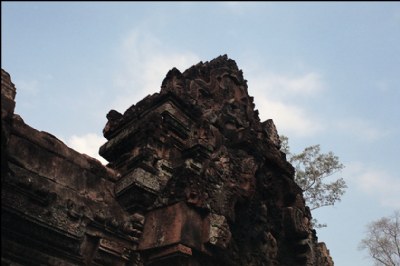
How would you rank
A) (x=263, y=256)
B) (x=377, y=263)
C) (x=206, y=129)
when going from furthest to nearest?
1. (x=377, y=263)
2. (x=206, y=129)
3. (x=263, y=256)

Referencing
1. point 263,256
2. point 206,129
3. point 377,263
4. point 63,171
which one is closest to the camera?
point 63,171

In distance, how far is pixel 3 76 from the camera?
3850 mm

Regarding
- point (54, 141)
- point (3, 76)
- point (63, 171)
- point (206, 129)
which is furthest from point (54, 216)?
point (206, 129)

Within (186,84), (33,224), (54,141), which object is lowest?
(33,224)

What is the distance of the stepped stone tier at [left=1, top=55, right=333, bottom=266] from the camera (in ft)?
13.1

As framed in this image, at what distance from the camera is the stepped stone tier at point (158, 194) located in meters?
3.98

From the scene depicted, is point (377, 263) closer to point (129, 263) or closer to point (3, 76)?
point (129, 263)

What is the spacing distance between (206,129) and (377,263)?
15195 millimetres

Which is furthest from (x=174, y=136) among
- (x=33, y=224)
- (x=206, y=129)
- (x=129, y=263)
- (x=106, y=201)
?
(x=33, y=224)

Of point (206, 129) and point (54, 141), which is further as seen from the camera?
point (206, 129)

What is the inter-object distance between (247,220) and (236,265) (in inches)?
32.3

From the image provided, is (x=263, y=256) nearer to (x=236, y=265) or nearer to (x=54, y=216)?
(x=236, y=265)

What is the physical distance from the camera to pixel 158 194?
201 inches

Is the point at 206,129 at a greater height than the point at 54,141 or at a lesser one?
greater
